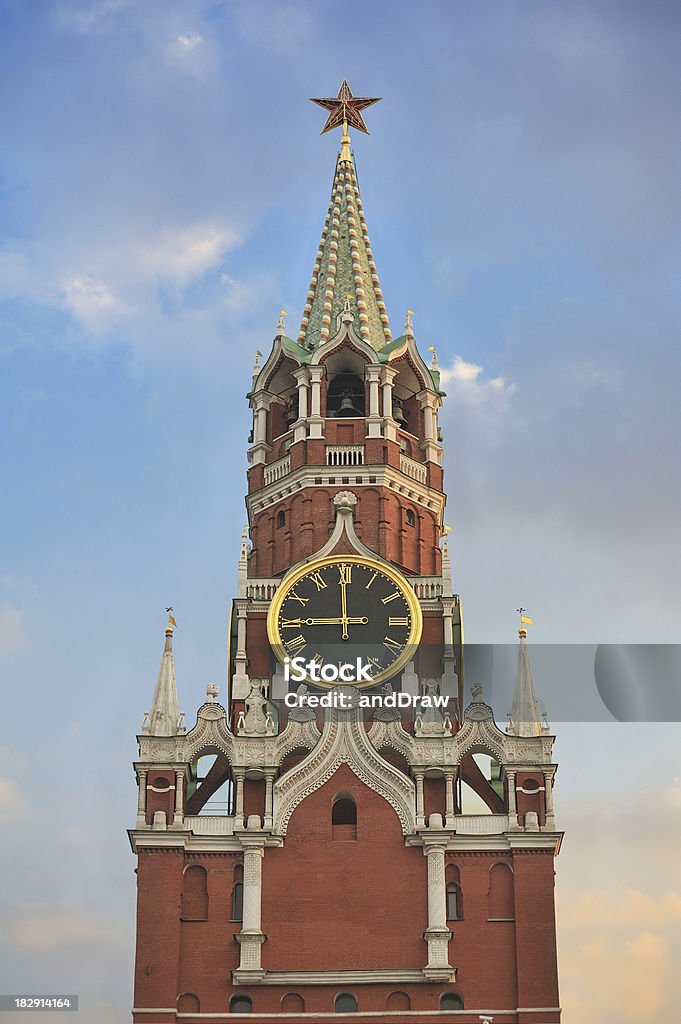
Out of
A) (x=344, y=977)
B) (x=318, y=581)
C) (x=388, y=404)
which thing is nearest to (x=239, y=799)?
(x=344, y=977)

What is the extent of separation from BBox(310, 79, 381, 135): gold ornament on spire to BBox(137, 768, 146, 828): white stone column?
33.3 meters

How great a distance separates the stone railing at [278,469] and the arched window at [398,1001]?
20034mm

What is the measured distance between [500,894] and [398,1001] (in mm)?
4459

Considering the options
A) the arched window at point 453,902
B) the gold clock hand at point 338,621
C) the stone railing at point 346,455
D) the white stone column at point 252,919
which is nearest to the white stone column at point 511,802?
the arched window at point 453,902

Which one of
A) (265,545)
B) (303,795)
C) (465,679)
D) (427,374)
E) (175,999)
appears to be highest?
(427,374)

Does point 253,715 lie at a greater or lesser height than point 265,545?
lesser

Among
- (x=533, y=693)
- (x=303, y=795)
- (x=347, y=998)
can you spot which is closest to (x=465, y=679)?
(x=533, y=693)

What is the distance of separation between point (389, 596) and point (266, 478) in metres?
8.15

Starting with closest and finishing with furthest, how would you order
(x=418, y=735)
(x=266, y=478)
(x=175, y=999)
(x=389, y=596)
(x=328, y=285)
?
1. (x=175, y=999)
2. (x=418, y=735)
3. (x=389, y=596)
4. (x=266, y=478)
5. (x=328, y=285)

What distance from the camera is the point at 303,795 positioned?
6312cm

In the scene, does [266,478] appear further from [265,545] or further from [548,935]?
[548,935]

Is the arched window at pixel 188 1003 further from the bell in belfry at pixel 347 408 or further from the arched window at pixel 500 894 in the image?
the bell in belfry at pixel 347 408

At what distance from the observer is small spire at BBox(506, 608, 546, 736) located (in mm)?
63875

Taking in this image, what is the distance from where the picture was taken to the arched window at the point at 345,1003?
59.8 meters
